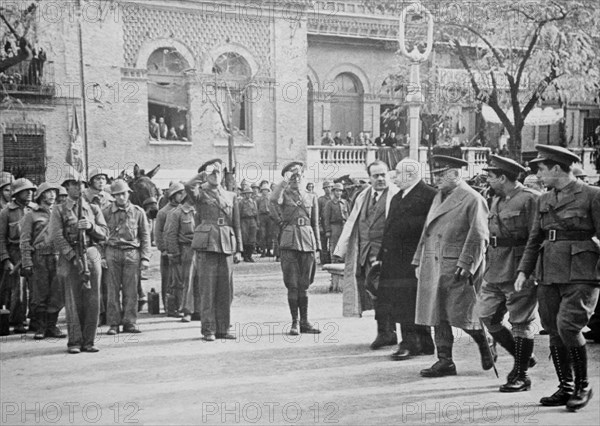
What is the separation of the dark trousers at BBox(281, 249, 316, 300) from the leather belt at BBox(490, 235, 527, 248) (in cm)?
311

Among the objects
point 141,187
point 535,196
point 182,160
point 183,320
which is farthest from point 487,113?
point 535,196

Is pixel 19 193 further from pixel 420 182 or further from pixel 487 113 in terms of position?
pixel 487 113

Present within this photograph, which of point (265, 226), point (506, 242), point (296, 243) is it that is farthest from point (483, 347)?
point (265, 226)

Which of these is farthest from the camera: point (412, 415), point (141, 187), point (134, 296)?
point (141, 187)

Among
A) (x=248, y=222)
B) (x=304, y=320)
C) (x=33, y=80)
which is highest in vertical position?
(x=33, y=80)

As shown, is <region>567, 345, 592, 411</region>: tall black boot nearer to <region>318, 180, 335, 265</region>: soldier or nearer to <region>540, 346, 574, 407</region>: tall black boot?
<region>540, 346, 574, 407</region>: tall black boot

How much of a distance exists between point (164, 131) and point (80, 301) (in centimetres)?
1736

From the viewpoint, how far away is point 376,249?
8836 millimetres

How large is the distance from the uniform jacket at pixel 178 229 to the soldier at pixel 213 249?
63.0 inches

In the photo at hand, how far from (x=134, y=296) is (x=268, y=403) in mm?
3939

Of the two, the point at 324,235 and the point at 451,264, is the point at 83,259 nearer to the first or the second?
the point at 451,264

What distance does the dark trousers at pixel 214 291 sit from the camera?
9.43m

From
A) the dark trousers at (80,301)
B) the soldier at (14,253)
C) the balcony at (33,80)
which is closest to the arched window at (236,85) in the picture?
the balcony at (33,80)

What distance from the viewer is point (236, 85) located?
2703 centimetres
